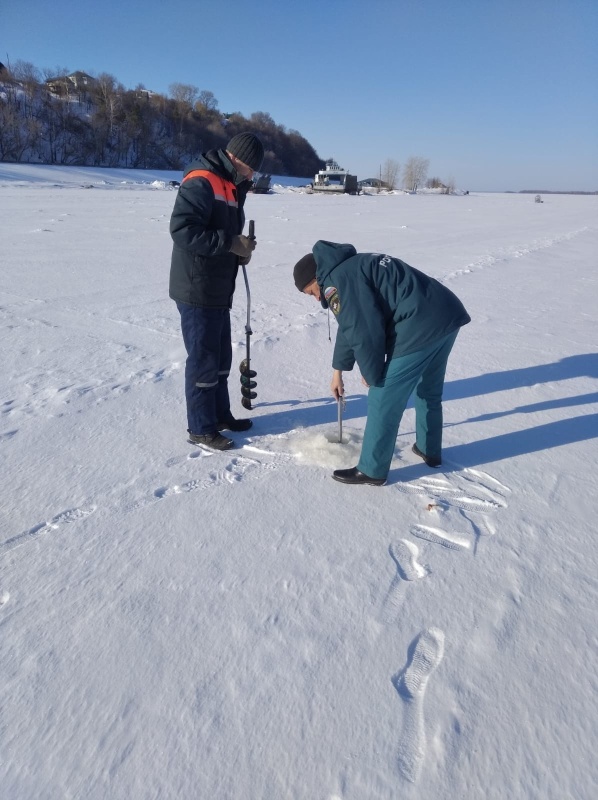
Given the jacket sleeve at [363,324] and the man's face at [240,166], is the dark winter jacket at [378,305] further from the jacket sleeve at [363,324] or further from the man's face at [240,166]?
the man's face at [240,166]

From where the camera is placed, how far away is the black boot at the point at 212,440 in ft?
10.5

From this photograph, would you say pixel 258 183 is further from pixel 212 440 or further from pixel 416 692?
pixel 416 692

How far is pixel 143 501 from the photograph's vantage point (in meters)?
2.68

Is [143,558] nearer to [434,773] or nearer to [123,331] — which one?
[434,773]

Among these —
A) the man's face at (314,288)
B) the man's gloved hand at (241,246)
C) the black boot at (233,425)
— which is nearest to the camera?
the man's face at (314,288)

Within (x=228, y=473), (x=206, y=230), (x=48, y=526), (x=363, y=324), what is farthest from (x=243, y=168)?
(x=48, y=526)

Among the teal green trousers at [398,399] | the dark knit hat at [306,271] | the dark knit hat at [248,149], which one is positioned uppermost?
the dark knit hat at [248,149]

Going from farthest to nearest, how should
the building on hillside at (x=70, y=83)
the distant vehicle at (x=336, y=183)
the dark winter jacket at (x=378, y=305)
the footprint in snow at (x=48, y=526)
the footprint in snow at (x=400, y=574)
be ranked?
the building on hillside at (x=70, y=83)
the distant vehicle at (x=336, y=183)
the dark winter jacket at (x=378, y=305)
the footprint in snow at (x=48, y=526)
the footprint in snow at (x=400, y=574)

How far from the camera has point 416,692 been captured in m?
1.74

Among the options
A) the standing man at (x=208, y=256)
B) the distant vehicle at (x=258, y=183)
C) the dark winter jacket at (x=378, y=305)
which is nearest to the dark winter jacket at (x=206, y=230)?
the standing man at (x=208, y=256)

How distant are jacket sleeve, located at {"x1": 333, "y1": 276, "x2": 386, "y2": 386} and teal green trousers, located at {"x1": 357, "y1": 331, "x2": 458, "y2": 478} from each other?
4.9 inches

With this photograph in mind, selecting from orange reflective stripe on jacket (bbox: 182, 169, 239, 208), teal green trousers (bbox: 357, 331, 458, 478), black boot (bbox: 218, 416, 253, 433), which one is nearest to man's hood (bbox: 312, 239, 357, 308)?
teal green trousers (bbox: 357, 331, 458, 478)

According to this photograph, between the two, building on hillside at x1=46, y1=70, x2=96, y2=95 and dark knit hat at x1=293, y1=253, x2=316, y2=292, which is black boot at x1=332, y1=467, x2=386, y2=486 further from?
building on hillside at x1=46, y1=70, x2=96, y2=95

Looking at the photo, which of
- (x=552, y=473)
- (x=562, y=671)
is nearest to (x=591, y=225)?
(x=552, y=473)
